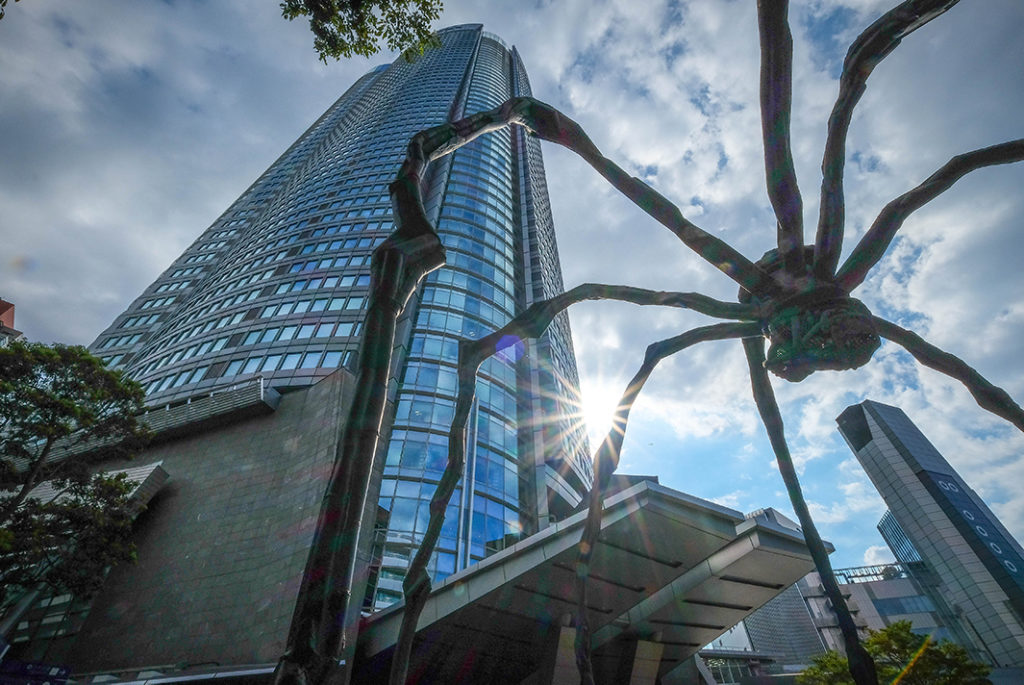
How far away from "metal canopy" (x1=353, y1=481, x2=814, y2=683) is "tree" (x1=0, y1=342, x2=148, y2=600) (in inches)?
322

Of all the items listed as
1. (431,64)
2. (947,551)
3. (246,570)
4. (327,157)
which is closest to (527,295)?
(246,570)

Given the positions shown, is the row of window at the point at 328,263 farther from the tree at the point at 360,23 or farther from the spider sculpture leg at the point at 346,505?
the spider sculpture leg at the point at 346,505

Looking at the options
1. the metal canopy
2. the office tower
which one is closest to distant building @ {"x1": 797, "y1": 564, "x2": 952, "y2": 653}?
the office tower

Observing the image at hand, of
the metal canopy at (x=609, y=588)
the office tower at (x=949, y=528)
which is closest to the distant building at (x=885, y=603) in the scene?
the office tower at (x=949, y=528)

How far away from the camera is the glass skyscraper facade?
22.2 metres

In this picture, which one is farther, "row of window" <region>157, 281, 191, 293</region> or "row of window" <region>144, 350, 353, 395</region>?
"row of window" <region>157, 281, 191, 293</region>

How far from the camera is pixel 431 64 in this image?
240ft

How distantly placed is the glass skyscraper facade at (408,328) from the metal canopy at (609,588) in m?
6.73

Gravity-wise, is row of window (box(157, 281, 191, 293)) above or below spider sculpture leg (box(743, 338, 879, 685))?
above

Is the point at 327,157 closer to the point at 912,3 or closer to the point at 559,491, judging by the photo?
the point at 559,491

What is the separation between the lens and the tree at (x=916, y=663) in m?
13.6

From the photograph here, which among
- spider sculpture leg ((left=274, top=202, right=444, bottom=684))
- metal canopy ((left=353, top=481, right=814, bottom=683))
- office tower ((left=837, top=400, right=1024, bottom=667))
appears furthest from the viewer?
office tower ((left=837, top=400, right=1024, bottom=667))

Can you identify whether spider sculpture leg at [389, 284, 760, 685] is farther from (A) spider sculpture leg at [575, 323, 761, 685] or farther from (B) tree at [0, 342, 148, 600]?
(B) tree at [0, 342, 148, 600]

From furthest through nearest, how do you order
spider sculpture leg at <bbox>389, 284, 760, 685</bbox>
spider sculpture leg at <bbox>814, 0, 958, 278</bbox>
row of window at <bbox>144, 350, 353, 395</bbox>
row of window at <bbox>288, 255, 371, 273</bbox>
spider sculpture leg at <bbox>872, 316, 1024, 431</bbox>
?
row of window at <bbox>288, 255, 371, 273</bbox>
row of window at <bbox>144, 350, 353, 395</bbox>
spider sculpture leg at <bbox>872, 316, 1024, 431</bbox>
spider sculpture leg at <bbox>814, 0, 958, 278</bbox>
spider sculpture leg at <bbox>389, 284, 760, 685</bbox>
